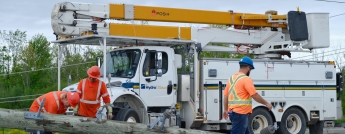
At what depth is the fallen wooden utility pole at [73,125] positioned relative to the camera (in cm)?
958

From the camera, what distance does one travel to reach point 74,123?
9.81 metres

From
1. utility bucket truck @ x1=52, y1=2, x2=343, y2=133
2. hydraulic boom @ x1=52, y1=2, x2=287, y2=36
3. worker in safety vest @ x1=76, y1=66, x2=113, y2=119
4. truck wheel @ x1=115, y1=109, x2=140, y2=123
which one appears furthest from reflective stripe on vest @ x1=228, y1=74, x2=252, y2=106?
hydraulic boom @ x1=52, y1=2, x2=287, y2=36

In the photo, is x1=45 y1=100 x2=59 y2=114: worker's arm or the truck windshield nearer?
x1=45 y1=100 x2=59 y2=114: worker's arm

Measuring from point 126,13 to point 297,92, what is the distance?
5.30 metres

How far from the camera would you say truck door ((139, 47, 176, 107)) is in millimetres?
15492

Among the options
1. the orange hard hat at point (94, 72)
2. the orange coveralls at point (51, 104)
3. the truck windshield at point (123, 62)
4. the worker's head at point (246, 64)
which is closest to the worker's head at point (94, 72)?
the orange hard hat at point (94, 72)

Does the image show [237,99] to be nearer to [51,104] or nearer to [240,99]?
[240,99]

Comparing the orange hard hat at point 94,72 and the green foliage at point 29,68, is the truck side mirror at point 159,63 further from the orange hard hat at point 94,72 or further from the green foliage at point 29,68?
the green foliage at point 29,68

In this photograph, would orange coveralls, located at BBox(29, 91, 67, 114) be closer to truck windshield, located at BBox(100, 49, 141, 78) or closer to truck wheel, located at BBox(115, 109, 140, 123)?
truck wheel, located at BBox(115, 109, 140, 123)

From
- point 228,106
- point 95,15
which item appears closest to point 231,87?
point 228,106

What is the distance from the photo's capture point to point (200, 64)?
16.5 m

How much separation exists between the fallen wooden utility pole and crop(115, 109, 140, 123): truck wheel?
4.41 metres

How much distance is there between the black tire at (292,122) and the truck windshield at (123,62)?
15.3 ft

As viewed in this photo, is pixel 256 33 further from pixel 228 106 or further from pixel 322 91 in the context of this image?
pixel 228 106
